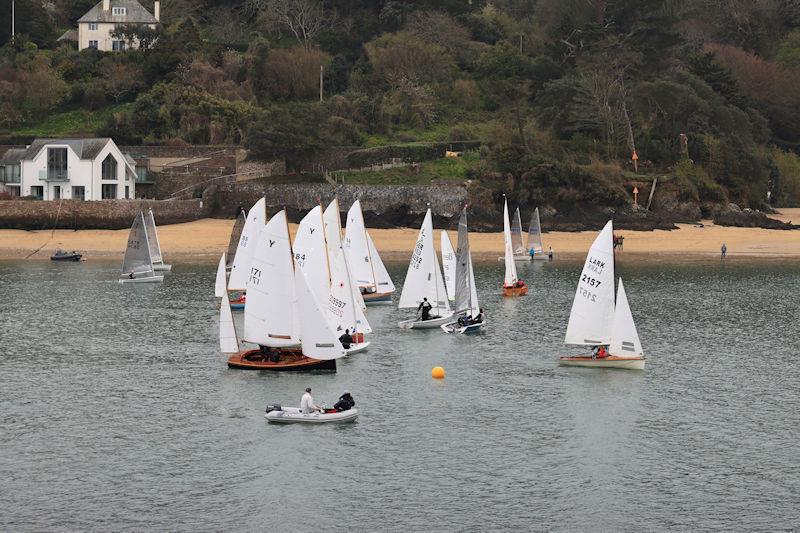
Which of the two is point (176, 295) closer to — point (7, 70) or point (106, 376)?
point (106, 376)

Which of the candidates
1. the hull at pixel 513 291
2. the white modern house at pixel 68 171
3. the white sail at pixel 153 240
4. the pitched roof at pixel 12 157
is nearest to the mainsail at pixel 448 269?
the hull at pixel 513 291

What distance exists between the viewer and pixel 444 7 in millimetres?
153750

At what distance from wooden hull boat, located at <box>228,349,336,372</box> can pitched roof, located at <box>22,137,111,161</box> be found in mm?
65758

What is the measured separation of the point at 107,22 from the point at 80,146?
4094 centimetres

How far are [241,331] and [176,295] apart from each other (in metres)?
14.4

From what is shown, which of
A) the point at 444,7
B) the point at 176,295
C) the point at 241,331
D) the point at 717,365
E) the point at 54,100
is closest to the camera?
the point at 717,365

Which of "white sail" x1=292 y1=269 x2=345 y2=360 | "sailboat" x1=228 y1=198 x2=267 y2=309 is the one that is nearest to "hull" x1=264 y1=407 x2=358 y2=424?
"white sail" x1=292 y1=269 x2=345 y2=360

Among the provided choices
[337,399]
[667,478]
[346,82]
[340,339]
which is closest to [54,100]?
[346,82]

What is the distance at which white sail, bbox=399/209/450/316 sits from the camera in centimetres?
6862

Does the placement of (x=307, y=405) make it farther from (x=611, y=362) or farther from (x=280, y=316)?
(x=611, y=362)

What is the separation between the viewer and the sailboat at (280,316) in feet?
177

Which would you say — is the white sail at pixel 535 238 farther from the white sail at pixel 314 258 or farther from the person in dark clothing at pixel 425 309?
the white sail at pixel 314 258

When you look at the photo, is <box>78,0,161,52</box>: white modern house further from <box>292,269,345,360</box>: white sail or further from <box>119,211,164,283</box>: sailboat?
<box>292,269,345,360</box>: white sail

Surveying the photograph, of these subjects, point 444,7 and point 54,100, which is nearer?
point 54,100
